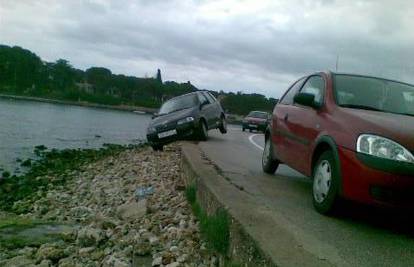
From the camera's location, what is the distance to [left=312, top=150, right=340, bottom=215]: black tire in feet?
18.5

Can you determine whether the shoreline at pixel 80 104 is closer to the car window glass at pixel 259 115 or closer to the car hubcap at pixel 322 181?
the car window glass at pixel 259 115

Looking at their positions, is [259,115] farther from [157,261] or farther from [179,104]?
[157,261]

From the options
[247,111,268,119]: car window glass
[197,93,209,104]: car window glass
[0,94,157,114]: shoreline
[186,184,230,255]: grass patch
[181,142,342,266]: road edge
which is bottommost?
[0,94,157,114]: shoreline

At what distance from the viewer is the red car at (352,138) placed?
201 inches

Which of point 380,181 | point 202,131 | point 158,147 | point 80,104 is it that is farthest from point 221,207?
point 80,104

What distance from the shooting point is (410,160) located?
5.02 m

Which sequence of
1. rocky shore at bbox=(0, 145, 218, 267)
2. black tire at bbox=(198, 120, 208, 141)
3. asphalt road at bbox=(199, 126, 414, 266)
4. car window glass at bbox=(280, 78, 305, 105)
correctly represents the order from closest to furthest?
asphalt road at bbox=(199, 126, 414, 266)
rocky shore at bbox=(0, 145, 218, 267)
car window glass at bbox=(280, 78, 305, 105)
black tire at bbox=(198, 120, 208, 141)

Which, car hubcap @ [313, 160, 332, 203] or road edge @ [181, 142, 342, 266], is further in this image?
car hubcap @ [313, 160, 332, 203]

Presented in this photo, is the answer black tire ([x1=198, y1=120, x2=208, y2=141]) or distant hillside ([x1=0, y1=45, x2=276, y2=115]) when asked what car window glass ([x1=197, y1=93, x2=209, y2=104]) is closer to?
black tire ([x1=198, y1=120, x2=208, y2=141])

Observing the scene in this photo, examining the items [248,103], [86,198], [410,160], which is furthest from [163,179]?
[248,103]

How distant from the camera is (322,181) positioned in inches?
237

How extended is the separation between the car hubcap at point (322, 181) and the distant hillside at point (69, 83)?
8288cm

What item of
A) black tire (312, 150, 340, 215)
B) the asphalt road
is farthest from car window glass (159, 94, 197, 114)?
black tire (312, 150, 340, 215)

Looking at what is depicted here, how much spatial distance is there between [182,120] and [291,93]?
904 centimetres
